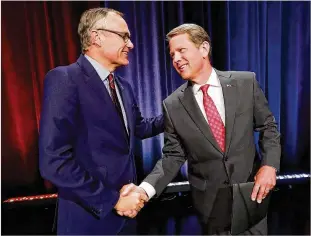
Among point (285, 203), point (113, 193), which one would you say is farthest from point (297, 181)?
point (113, 193)

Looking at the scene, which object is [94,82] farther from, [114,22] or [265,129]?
[265,129]

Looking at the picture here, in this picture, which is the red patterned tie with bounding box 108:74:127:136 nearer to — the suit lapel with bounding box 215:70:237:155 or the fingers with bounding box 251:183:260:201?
the suit lapel with bounding box 215:70:237:155

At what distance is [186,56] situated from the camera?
1.47 meters

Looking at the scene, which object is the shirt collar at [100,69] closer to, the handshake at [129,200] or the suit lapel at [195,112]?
the suit lapel at [195,112]

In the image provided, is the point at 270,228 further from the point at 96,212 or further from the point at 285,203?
the point at 96,212

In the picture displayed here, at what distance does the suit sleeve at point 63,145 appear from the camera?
4.09 ft

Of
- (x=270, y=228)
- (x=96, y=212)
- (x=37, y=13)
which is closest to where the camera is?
(x=96, y=212)

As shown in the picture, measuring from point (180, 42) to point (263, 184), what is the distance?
28.7 inches

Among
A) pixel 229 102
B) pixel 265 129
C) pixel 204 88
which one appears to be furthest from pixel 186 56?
pixel 265 129

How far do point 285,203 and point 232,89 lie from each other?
1.86 m

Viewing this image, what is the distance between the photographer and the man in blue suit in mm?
1260

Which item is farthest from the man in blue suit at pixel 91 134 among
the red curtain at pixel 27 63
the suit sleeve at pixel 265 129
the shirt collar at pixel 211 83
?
the red curtain at pixel 27 63

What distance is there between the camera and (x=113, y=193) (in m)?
1.35

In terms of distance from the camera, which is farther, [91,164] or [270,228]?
[270,228]
